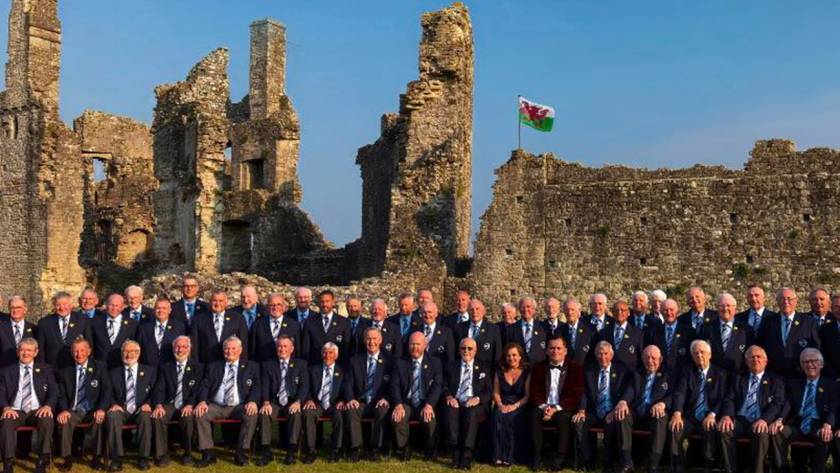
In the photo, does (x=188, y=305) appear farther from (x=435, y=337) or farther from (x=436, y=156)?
(x=436, y=156)

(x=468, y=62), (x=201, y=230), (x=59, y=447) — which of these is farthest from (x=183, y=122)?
(x=59, y=447)

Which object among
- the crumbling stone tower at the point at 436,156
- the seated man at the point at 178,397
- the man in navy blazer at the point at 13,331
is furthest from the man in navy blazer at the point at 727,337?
the crumbling stone tower at the point at 436,156

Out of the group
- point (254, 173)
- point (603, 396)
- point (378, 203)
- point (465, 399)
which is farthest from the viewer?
point (254, 173)

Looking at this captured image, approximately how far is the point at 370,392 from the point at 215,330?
2183 millimetres

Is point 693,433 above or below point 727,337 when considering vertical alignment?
below

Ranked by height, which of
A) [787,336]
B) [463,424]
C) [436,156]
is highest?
[436,156]

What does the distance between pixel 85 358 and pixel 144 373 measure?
654 mm

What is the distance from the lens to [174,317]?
1218 cm

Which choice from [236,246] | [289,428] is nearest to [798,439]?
[289,428]

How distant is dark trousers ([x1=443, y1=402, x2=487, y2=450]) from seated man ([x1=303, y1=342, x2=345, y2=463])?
46.8 inches

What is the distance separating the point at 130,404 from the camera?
415 inches

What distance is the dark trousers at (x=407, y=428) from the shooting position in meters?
10.6

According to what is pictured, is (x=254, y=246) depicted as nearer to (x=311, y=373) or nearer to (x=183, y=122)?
(x=183, y=122)

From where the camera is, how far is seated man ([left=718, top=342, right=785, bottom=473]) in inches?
375
